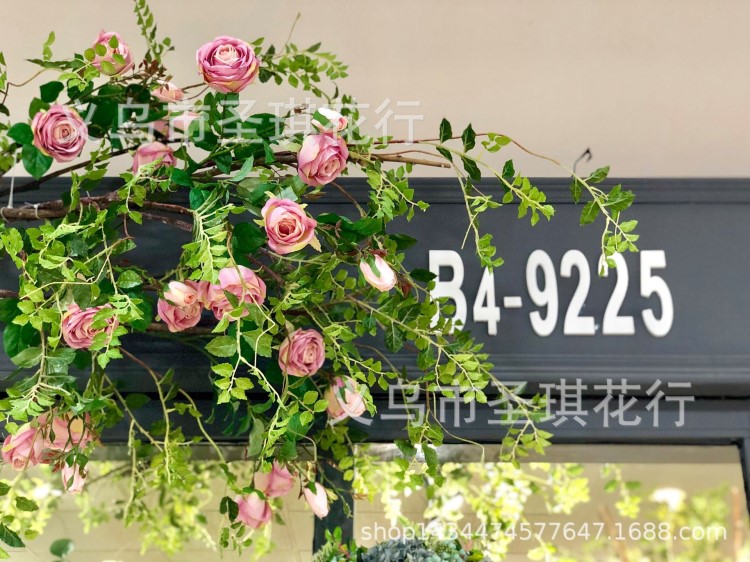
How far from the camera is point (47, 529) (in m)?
1.46

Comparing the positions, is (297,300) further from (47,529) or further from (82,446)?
(47,529)

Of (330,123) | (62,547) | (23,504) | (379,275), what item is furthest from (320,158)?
(62,547)

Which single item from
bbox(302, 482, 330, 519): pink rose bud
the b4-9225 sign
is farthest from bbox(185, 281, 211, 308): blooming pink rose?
the b4-9225 sign

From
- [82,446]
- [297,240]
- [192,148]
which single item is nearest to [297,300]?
[297,240]

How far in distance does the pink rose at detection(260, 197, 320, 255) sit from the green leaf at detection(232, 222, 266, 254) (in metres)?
0.03

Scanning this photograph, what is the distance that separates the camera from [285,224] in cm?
99

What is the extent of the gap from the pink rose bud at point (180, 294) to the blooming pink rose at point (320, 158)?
22 cm

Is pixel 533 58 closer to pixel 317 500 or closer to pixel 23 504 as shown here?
pixel 317 500

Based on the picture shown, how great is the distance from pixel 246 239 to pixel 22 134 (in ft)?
1.40

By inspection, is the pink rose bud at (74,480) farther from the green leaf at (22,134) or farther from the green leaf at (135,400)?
the green leaf at (22,134)

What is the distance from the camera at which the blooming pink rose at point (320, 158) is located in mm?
1067

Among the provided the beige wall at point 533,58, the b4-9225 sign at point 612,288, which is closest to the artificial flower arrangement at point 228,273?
the b4-9225 sign at point 612,288

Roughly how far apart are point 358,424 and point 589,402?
424 mm

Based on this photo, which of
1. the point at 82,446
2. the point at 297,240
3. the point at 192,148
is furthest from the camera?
the point at 192,148
